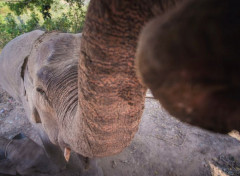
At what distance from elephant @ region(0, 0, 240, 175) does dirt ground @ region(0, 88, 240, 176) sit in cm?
161

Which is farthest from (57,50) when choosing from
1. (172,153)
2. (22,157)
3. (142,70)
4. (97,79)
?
(172,153)

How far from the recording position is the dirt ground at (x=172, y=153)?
2361mm

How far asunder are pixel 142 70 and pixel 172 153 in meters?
2.55

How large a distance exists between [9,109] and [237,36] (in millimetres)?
3890

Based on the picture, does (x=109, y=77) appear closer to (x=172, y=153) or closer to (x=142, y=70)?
(x=142, y=70)

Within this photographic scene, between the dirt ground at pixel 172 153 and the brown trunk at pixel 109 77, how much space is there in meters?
1.72

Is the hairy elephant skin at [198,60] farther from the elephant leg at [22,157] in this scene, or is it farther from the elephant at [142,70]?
the elephant leg at [22,157]

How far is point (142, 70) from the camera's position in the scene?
247 mm

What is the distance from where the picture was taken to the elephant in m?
0.19

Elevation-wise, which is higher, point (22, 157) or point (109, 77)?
point (109, 77)

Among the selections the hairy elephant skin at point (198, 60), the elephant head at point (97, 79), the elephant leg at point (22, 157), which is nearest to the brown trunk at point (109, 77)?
the elephant head at point (97, 79)

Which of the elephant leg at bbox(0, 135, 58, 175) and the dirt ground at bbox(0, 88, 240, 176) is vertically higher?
the elephant leg at bbox(0, 135, 58, 175)

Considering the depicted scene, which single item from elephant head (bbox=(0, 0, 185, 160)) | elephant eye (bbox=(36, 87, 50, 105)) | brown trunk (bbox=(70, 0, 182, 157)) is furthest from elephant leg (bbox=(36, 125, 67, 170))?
brown trunk (bbox=(70, 0, 182, 157))

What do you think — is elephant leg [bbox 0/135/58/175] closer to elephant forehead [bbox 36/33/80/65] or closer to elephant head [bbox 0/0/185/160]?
elephant head [bbox 0/0/185/160]
